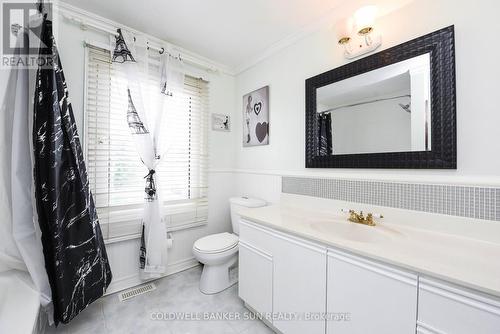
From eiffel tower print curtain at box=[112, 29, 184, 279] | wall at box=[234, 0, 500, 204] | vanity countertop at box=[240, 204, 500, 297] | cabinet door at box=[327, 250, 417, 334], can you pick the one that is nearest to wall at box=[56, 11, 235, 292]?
eiffel tower print curtain at box=[112, 29, 184, 279]

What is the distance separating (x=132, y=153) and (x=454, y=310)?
Answer: 7.27ft

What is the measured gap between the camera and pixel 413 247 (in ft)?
3.11

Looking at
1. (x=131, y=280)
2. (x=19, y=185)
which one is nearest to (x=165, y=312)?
(x=131, y=280)

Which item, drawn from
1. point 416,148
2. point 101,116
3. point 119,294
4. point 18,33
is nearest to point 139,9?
point 18,33

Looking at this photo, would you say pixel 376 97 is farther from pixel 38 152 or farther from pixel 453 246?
pixel 38 152

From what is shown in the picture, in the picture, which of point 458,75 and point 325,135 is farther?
point 325,135

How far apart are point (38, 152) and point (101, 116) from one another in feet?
1.90

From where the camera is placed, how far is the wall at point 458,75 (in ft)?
3.27

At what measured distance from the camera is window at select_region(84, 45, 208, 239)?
1.70 meters

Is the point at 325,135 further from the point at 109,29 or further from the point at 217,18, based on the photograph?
the point at 109,29

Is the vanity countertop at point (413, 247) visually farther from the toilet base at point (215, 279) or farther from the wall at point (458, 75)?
the toilet base at point (215, 279)

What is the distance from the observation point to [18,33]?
131cm

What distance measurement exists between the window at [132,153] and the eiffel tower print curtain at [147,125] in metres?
0.06

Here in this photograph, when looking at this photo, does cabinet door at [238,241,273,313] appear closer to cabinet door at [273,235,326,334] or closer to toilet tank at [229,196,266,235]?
cabinet door at [273,235,326,334]
